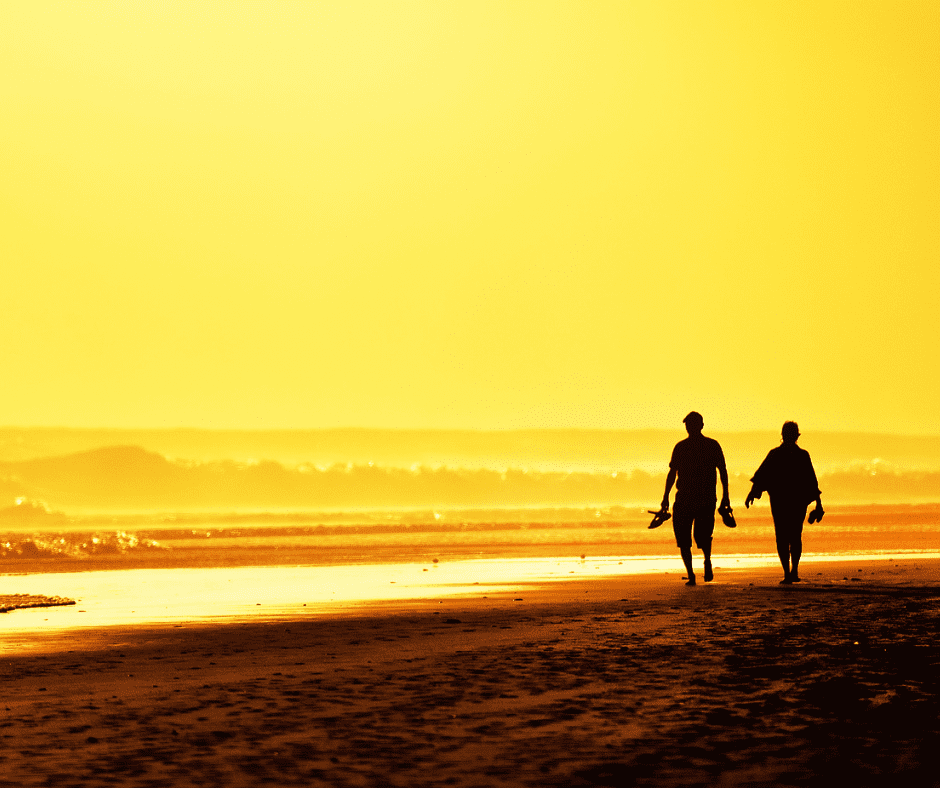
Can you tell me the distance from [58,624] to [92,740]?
313 inches

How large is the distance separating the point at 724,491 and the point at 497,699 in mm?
9769

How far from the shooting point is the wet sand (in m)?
7.16

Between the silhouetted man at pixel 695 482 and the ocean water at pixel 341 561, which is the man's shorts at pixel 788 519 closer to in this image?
the silhouetted man at pixel 695 482

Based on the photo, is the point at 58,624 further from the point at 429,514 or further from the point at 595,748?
the point at 429,514

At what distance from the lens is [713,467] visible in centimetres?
1853

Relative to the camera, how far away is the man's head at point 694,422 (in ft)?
60.3

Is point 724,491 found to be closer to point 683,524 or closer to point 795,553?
point 683,524

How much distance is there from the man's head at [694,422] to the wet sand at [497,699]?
140 inches

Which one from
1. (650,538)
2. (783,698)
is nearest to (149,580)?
(783,698)

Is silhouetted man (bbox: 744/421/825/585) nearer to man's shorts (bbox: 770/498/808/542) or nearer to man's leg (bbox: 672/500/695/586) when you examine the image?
man's shorts (bbox: 770/498/808/542)

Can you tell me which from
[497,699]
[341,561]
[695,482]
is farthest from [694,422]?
[341,561]

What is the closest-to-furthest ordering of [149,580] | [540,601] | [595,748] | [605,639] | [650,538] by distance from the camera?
[595,748], [605,639], [540,601], [149,580], [650,538]

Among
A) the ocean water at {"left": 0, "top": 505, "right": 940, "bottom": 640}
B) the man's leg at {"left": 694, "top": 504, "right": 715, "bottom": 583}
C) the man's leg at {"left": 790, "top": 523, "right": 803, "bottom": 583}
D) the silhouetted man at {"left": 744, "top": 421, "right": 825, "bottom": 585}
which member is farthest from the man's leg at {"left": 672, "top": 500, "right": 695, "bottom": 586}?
the ocean water at {"left": 0, "top": 505, "right": 940, "bottom": 640}

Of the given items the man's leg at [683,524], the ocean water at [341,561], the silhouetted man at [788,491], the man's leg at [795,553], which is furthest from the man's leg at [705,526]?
the ocean water at [341,561]
